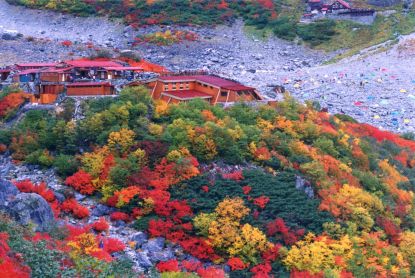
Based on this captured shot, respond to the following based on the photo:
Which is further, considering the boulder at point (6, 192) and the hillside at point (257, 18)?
the hillside at point (257, 18)

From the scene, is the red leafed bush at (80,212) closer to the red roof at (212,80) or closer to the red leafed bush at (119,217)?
the red leafed bush at (119,217)

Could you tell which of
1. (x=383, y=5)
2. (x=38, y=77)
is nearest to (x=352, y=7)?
(x=383, y=5)

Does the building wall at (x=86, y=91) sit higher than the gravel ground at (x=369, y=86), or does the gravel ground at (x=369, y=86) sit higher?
the building wall at (x=86, y=91)

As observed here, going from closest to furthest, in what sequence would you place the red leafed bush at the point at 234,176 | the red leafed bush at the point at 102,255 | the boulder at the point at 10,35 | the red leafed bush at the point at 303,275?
the red leafed bush at the point at 102,255 → the red leafed bush at the point at 303,275 → the red leafed bush at the point at 234,176 → the boulder at the point at 10,35

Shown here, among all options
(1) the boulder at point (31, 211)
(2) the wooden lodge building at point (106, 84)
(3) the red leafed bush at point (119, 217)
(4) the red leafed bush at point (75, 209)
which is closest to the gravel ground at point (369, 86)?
(2) the wooden lodge building at point (106, 84)

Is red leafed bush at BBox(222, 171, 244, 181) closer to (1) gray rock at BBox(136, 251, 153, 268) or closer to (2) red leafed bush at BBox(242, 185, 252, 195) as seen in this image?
(2) red leafed bush at BBox(242, 185, 252, 195)

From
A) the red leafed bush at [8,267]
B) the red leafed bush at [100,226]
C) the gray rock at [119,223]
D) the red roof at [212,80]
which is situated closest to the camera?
the red leafed bush at [8,267]
